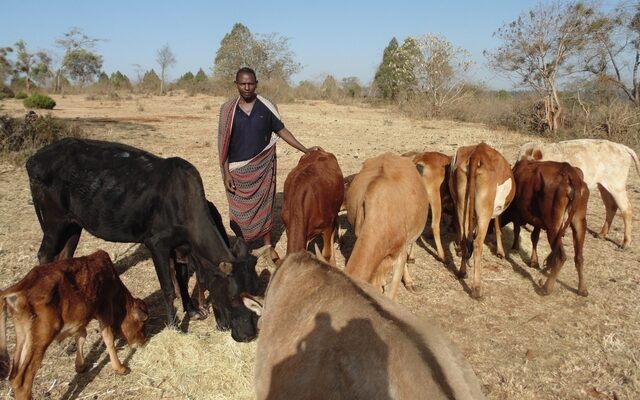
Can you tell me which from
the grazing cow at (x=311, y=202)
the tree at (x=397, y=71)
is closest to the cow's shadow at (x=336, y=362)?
the grazing cow at (x=311, y=202)

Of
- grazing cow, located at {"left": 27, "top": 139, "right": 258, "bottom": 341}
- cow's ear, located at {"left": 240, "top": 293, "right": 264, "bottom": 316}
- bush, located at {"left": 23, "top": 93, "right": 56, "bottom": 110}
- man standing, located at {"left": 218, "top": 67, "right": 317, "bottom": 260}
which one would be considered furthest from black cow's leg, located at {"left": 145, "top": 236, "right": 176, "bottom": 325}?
bush, located at {"left": 23, "top": 93, "right": 56, "bottom": 110}

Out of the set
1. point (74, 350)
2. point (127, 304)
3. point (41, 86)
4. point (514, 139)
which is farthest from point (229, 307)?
point (41, 86)

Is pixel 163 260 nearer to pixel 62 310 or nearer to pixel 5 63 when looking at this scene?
pixel 62 310

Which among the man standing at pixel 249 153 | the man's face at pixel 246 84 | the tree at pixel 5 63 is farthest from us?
the tree at pixel 5 63

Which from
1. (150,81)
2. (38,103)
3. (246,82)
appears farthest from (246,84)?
(150,81)

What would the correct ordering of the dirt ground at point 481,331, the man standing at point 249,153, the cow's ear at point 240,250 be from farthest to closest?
the man standing at point 249,153, the cow's ear at point 240,250, the dirt ground at point 481,331

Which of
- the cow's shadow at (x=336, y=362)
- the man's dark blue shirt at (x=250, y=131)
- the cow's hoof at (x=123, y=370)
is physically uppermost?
the man's dark blue shirt at (x=250, y=131)

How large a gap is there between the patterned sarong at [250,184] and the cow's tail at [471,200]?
8.73 feet

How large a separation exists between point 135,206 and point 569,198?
17.4 ft

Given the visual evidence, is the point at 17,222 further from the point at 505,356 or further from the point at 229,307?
the point at 505,356

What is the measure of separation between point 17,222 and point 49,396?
490 centimetres

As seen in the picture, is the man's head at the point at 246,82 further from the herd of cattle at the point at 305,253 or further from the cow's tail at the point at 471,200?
the cow's tail at the point at 471,200

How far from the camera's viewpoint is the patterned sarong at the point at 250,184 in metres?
5.54

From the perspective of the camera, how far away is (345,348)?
7.28 ft
